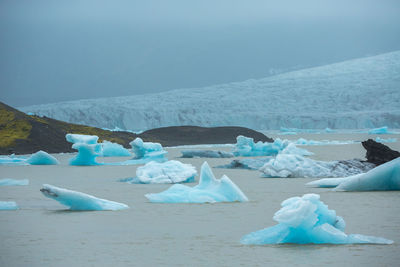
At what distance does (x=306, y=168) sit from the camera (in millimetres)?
9648

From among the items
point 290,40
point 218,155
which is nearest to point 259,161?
point 218,155

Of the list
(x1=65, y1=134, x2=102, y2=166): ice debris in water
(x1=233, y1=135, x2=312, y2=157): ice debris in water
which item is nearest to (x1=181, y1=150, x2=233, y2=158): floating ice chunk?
(x1=233, y1=135, x2=312, y2=157): ice debris in water

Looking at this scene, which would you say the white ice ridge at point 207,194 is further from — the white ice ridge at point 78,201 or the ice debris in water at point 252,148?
the ice debris in water at point 252,148

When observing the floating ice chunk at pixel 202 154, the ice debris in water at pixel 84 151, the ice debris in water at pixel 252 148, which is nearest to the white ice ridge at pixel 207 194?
the ice debris in water at pixel 84 151

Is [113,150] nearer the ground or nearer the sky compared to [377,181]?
nearer the sky

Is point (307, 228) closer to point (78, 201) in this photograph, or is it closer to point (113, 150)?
point (78, 201)

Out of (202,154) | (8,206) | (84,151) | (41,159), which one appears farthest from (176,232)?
(202,154)

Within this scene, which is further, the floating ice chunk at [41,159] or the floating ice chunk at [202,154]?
the floating ice chunk at [202,154]

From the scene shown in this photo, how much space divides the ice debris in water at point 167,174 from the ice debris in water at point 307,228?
14.6ft

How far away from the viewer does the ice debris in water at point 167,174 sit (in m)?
8.73

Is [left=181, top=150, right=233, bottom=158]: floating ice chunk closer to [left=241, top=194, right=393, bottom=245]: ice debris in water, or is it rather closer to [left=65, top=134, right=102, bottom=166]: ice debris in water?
[left=65, top=134, right=102, bottom=166]: ice debris in water

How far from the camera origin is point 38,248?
418 cm

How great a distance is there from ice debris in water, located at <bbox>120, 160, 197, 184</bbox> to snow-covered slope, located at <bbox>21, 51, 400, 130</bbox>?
25712 millimetres

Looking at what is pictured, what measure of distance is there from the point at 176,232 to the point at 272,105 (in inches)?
1317
